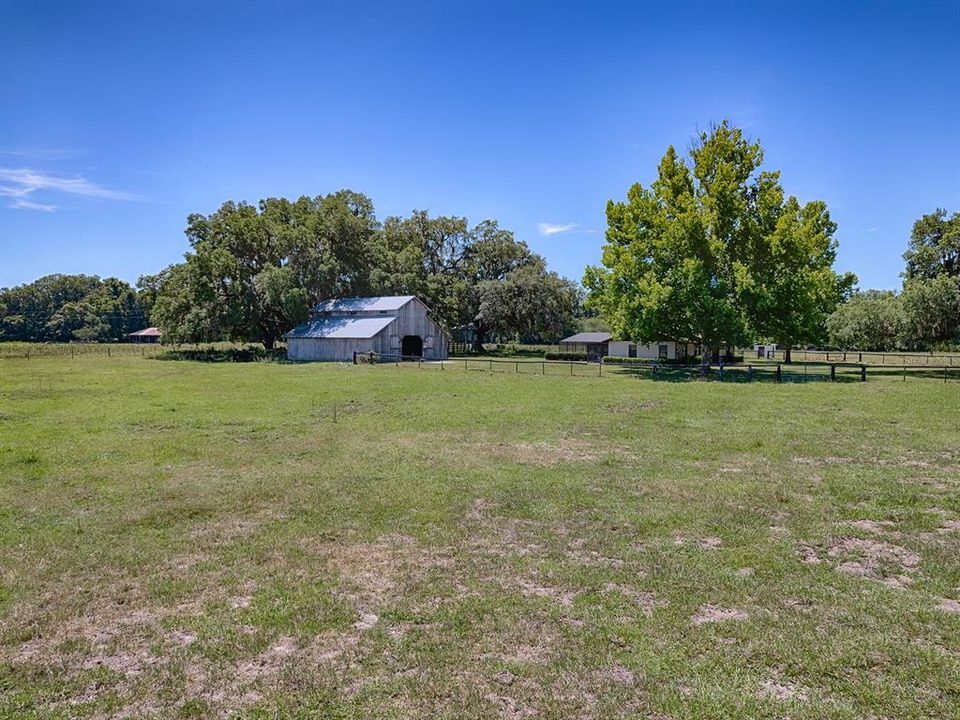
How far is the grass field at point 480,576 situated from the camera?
483 cm

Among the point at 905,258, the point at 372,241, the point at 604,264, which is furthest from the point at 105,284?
the point at 905,258

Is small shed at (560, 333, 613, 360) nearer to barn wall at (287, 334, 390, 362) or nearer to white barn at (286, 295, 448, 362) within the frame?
white barn at (286, 295, 448, 362)

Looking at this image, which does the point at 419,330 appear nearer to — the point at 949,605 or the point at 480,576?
the point at 480,576

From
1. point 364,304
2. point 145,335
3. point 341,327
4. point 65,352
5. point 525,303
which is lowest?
point 65,352

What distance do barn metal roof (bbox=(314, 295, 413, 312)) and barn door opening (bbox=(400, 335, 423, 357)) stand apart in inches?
130

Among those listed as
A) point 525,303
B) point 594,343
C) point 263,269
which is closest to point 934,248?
point 594,343

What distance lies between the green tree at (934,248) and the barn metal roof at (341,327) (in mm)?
41249

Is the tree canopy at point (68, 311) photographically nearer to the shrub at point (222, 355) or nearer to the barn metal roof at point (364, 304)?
the shrub at point (222, 355)

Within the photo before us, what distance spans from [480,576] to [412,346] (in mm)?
51899

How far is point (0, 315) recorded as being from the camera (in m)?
121

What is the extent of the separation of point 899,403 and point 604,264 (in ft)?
70.5

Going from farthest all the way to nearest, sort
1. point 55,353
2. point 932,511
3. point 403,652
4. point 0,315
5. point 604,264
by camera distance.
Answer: point 0,315
point 55,353
point 604,264
point 932,511
point 403,652

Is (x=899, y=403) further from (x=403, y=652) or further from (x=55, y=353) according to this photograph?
(x=55, y=353)

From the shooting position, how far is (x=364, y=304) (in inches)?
2368
